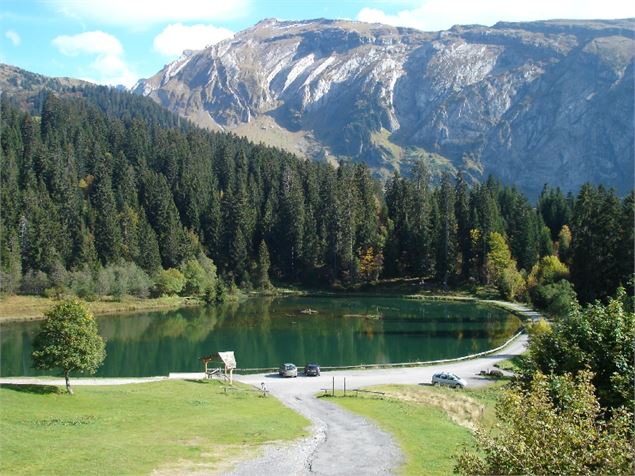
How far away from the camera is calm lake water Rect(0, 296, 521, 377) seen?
6756 cm

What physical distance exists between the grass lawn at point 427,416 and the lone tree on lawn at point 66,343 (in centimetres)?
1772

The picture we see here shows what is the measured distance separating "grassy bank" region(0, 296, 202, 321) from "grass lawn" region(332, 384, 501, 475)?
71.8 metres

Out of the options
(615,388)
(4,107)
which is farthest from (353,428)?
(4,107)

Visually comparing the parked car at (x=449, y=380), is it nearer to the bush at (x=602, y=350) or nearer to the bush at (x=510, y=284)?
the bush at (x=602, y=350)

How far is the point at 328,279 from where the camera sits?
494ft

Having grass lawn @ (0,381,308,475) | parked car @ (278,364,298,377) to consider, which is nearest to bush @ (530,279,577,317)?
parked car @ (278,364,298,377)

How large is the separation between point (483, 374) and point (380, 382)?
1030 cm

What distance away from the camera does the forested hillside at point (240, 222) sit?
126250 mm

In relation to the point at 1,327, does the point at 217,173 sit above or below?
above

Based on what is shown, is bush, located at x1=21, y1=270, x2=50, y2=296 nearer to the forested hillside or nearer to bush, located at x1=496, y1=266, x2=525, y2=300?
the forested hillside

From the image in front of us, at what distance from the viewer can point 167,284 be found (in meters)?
127

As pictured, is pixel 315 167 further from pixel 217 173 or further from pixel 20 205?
pixel 20 205

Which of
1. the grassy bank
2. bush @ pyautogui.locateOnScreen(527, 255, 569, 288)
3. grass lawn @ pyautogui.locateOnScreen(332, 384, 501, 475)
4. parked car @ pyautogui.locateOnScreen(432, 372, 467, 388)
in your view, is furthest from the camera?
the grassy bank

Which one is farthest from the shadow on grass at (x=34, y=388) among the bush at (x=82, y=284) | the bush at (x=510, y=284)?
the bush at (x=510, y=284)
